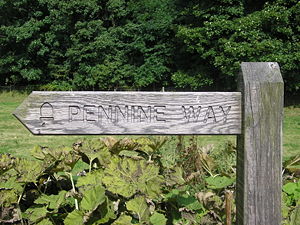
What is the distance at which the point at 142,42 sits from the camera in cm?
2175

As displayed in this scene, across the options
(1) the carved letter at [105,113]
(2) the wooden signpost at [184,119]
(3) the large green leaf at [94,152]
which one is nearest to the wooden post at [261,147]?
(2) the wooden signpost at [184,119]

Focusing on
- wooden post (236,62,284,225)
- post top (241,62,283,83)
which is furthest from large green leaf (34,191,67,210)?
post top (241,62,283,83)

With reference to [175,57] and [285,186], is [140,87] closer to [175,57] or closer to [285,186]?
[175,57]

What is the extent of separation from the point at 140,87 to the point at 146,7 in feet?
13.8

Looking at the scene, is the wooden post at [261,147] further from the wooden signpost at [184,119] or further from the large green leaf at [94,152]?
the large green leaf at [94,152]

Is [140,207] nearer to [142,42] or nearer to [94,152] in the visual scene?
[94,152]

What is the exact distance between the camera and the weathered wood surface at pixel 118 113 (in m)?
1.68

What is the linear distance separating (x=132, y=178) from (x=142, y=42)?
20.2m

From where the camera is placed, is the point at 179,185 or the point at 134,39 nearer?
the point at 179,185

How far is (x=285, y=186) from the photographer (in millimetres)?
2557

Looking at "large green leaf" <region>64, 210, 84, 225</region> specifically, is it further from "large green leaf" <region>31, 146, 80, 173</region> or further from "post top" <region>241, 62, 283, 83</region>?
"post top" <region>241, 62, 283, 83</region>

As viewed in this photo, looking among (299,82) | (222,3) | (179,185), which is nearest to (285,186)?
(179,185)

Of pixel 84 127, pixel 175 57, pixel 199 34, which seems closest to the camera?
pixel 84 127

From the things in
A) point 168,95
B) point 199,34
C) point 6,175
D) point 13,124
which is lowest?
point 13,124
